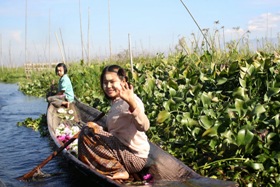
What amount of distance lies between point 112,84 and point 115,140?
1.63 ft

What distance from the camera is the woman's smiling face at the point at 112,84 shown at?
10.5ft

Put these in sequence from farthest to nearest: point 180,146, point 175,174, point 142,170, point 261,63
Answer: point 261,63 < point 180,146 < point 142,170 < point 175,174

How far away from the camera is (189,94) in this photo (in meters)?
4.61

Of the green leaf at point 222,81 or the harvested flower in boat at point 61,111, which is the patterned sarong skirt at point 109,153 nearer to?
the green leaf at point 222,81

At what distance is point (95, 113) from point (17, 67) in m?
24.1

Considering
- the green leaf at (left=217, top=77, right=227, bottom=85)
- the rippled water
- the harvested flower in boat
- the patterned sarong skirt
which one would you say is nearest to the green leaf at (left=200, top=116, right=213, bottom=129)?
the patterned sarong skirt

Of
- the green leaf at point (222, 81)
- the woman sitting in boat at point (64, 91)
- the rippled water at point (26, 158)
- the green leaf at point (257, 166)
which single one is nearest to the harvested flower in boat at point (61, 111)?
the woman sitting in boat at point (64, 91)

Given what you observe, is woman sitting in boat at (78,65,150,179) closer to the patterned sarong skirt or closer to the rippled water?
the patterned sarong skirt

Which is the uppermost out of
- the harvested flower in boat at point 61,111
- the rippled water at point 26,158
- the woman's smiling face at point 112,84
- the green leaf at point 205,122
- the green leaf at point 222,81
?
the woman's smiling face at point 112,84

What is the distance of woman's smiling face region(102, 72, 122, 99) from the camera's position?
319cm

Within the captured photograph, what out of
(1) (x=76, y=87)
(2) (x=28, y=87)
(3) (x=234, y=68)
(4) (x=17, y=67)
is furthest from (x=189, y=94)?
(4) (x=17, y=67)

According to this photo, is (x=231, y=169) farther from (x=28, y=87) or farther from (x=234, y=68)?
(x=28, y=87)

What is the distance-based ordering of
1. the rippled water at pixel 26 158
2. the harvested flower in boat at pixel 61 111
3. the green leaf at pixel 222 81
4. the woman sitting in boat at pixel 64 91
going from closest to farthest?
the rippled water at pixel 26 158, the green leaf at pixel 222 81, the harvested flower in boat at pixel 61 111, the woman sitting in boat at pixel 64 91

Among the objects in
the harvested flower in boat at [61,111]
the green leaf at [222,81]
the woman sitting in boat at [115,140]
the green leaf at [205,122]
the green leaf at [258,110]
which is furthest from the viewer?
the harvested flower in boat at [61,111]
